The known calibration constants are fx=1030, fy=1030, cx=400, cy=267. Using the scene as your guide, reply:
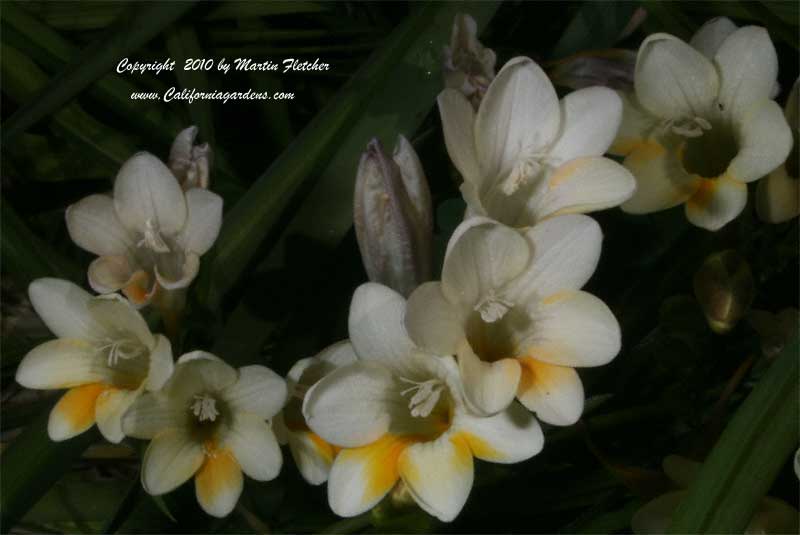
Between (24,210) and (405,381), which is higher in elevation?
(24,210)

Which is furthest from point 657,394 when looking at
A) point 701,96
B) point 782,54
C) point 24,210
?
point 24,210

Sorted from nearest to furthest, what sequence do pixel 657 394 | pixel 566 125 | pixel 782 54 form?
1. pixel 566 125
2. pixel 657 394
3. pixel 782 54

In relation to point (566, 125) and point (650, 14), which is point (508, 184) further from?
point (650, 14)

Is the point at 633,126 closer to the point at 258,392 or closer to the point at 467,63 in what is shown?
the point at 467,63

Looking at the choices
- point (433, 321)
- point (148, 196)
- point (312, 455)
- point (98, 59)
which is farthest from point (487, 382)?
point (98, 59)

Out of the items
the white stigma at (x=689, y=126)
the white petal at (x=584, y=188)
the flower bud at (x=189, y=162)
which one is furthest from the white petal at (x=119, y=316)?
the white stigma at (x=689, y=126)

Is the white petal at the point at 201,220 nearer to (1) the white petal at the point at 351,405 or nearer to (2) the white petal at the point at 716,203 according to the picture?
(1) the white petal at the point at 351,405

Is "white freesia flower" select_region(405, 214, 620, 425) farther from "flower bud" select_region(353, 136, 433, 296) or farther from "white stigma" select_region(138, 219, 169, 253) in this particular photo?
→ "white stigma" select_region(138, 219, 169, 253)
